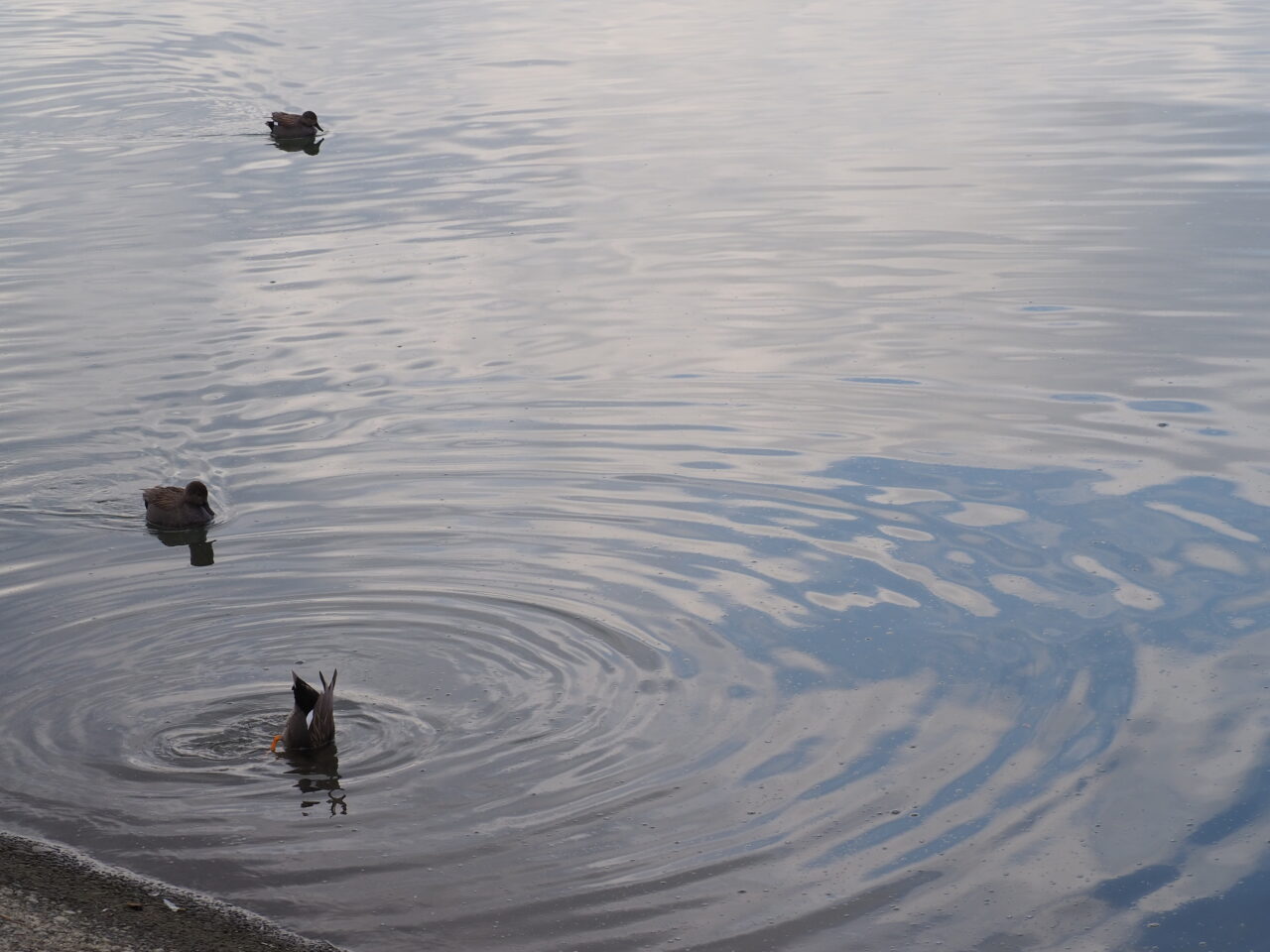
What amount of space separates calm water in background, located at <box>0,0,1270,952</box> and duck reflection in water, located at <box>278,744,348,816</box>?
0.02 meters

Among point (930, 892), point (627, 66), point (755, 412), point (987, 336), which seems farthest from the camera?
point (627, 66)

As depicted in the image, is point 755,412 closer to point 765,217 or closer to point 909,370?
point 909,370

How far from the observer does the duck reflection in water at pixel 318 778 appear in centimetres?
878

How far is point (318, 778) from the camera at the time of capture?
29.4ft

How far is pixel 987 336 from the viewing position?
1598cm

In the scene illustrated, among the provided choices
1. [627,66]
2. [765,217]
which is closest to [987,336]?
[765,217]

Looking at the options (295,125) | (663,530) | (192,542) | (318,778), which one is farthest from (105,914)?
(295,125)

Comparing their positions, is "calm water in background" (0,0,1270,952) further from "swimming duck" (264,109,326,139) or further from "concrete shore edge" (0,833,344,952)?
"swimming duck" (264,109,326,139)

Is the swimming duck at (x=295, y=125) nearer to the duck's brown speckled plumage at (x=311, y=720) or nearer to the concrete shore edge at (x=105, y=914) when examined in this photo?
the duck's brown speckled plumage at (x=311, y=720)

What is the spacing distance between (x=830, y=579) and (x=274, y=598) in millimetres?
3933

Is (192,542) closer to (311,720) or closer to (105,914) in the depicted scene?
(311,720)

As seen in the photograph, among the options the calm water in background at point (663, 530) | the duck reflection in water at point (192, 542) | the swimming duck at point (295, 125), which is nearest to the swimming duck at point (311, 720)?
the calm water in background at point (663, 530)

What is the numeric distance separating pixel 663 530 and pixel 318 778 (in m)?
4.00

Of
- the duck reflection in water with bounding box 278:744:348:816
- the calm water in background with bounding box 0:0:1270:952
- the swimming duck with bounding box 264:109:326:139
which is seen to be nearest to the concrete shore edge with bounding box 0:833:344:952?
the calm water in background with bounding box 0:0:1270:952
